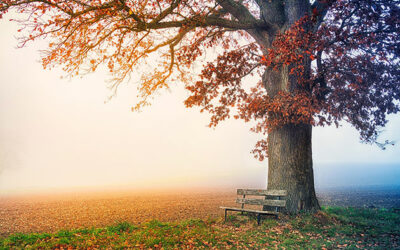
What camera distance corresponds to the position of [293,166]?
35.2ft

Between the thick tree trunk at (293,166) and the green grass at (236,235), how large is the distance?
70 centimetres

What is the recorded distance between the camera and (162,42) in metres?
12.4

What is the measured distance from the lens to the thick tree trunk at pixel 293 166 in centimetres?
1052

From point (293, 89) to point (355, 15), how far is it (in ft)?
10.7

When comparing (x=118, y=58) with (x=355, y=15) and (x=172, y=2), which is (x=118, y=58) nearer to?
(x=172, y=2)

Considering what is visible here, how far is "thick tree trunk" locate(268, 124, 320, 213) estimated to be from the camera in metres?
10.5

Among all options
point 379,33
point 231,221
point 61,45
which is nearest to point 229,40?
point 379,33

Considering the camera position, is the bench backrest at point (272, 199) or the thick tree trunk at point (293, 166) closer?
the bench backrest at point (272, 199)

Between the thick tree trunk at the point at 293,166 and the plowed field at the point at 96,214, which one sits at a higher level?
the thick tree trunk at the point at 293,166

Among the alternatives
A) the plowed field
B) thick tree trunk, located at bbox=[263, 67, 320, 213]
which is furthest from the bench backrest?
the plowed field

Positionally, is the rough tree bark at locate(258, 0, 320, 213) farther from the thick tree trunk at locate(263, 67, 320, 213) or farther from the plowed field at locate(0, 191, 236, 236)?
the plowed field at locate(0, 191, 236, 236)

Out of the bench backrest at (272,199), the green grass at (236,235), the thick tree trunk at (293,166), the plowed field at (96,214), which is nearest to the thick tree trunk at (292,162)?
the thick tree trunk at (293,166)

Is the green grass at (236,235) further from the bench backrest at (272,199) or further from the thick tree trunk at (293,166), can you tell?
the thick tree trunk at (293,166)

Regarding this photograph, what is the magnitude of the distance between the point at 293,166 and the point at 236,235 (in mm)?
3897
